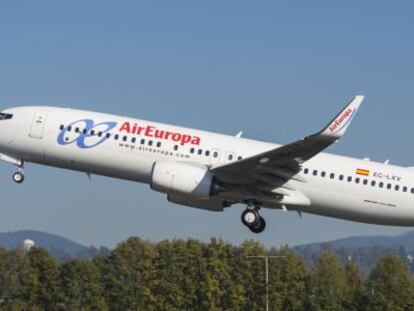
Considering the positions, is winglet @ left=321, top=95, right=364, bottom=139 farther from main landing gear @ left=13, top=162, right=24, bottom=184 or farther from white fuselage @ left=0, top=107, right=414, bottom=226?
main landing gear @ left=13, top=162, right=24, bottom=184

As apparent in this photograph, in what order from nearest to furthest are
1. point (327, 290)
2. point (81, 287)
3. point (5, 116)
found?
point (5, 116) → point (81, 287) → point (327, 290)

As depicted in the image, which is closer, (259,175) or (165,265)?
(259,175)

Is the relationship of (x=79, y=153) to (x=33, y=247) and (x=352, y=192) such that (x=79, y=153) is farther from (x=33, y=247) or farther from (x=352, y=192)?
(x=33, y=247)

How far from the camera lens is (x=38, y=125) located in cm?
5003

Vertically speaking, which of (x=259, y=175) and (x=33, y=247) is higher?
(x=33, y=247)

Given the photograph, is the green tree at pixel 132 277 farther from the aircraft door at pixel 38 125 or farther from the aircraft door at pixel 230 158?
the aircraft door at pixel 230 158

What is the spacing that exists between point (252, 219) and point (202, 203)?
9.18ft

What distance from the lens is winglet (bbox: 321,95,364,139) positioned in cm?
4228

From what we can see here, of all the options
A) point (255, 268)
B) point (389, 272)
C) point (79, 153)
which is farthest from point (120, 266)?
point (79, 153)

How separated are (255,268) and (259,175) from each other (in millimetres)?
67177

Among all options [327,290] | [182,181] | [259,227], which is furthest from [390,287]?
[182,181]

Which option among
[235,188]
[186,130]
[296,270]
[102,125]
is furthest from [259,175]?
[296,270]

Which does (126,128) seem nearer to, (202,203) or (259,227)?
(202,203)

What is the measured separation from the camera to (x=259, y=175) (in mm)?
47156
